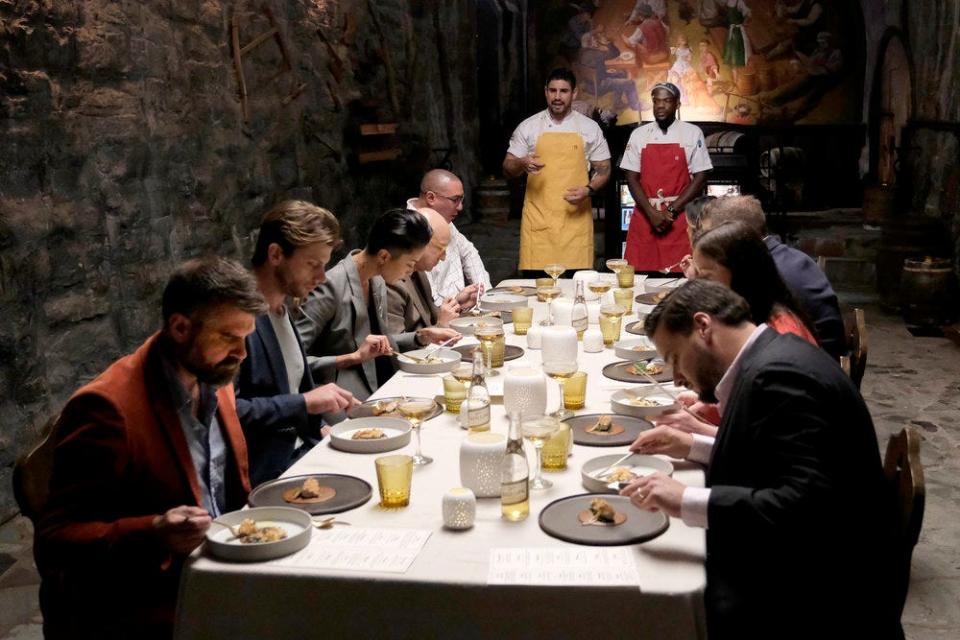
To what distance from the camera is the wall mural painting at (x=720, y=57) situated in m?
13.9

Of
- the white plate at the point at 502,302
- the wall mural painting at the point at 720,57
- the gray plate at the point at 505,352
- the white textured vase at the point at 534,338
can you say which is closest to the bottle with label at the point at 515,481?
the gray plate at the point at 505,352

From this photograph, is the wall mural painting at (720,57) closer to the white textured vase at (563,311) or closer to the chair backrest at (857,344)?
the white textured vase at (563,311)

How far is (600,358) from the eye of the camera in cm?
388

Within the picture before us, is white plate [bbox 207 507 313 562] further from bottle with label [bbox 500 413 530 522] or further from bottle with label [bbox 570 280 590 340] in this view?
bottle with label [bbox 570 280 590 340]

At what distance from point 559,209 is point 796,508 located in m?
5.22

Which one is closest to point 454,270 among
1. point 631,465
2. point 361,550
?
point 631,465

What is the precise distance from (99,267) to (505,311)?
74.9 inches

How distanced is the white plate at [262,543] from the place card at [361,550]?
1.0 inches

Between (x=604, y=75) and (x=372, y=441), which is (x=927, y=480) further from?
(x=604, y=75)

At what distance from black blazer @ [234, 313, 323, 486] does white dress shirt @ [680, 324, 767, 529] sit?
120 cm

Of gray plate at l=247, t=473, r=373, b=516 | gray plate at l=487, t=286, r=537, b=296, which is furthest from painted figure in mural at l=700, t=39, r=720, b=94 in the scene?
gray plate at l=247, t=473, r=373, b=516

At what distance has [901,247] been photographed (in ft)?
29.3

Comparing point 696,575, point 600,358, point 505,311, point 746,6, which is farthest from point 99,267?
point 746,6

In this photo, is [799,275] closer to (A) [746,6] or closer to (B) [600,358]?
(B) [600,358]
